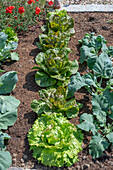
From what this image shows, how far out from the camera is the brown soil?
3234 millimetres

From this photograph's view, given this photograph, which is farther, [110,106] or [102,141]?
[110,106]

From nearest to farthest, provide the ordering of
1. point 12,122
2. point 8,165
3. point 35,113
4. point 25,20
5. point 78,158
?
point 8,165 < point 78,158 < point 12,122 < point 35,113 < point 25,20

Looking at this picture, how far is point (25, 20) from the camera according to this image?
20.4ft

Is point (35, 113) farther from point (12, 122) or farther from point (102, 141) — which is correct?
point (102, 141)

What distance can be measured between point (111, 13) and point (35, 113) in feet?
13.8

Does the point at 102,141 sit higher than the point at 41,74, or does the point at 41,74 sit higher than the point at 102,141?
the point at 41,74

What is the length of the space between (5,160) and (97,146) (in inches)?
51.2

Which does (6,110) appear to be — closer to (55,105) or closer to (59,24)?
(55,105)

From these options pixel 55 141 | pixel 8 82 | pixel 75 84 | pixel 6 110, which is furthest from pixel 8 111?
pixel 75 84

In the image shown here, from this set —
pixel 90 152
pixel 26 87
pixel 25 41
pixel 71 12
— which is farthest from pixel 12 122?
pixel 71 12

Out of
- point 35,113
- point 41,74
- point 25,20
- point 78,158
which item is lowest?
point 78,158

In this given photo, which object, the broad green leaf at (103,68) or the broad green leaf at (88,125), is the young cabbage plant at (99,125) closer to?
the broad green leaf at (88,125)

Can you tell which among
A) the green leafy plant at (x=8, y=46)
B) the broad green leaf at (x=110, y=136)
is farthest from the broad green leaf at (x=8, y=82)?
the broad green leaf at (x=110, y=136)

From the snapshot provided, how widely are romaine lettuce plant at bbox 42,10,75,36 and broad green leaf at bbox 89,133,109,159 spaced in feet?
9.27
